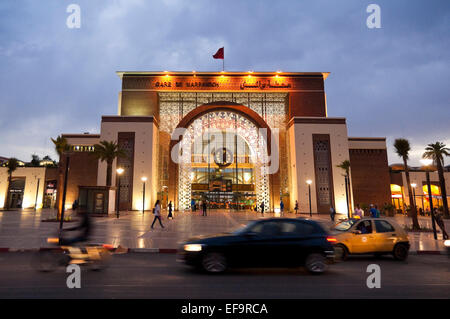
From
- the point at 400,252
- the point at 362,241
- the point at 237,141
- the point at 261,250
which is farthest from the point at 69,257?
the point at 237,141

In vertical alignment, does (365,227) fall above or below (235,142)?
below

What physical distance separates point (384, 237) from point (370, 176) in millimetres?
34008

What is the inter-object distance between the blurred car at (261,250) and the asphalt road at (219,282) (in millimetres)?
279

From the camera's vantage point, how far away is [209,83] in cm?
3988

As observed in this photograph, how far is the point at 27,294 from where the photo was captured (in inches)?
188

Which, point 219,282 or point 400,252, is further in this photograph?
point 400,252

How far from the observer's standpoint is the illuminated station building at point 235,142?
35688 millimetres

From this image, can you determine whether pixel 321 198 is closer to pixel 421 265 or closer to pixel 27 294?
pixel 421 265

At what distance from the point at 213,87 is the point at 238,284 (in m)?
36.9

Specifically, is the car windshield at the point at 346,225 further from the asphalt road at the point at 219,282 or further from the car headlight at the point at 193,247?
the car headlight at the point at 193,247

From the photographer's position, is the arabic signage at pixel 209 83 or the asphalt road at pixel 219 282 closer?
the asphalt road at pixel 219 282

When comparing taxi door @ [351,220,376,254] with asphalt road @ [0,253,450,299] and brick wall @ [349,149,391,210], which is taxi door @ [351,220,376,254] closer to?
asphalt road @ [0,253,450,299]

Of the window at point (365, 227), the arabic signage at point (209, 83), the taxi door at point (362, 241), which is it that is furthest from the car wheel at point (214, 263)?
the arabic signage at point (209, 83)

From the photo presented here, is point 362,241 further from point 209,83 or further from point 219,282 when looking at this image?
point 209,83
